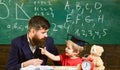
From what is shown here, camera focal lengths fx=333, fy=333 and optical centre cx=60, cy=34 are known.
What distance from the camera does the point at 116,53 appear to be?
170 inches

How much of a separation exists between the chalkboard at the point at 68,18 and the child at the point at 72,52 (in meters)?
1.36

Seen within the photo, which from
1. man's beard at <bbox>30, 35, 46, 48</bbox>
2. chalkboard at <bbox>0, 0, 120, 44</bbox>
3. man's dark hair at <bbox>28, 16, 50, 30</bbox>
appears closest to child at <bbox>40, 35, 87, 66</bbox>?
man's beard at <bbox>30, 35, 46, 48</bbox>

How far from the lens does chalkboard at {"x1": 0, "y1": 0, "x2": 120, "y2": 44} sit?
13.6 ft

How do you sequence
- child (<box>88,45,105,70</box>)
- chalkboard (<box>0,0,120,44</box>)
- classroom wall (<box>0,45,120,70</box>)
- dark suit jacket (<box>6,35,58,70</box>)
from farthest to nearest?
classroom wall (<box>0,45,120,70</box>) < chalkboard (<box>0,0,120,44</box>) < dark suit jacket (<box>6,35,58,70</box>) < child (<box>88,45,105,70</box>)

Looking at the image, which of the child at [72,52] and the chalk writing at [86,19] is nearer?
the child at [72,52]

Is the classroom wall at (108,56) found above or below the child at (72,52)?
below

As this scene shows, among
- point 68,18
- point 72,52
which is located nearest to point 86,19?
point 68,18

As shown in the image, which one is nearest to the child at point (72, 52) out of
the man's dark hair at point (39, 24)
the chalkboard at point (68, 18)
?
the man's dark hair at point (39, 24)

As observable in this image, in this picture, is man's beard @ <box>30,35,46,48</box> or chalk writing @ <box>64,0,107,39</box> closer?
man's beard @ <box>30,35,46,48</box>

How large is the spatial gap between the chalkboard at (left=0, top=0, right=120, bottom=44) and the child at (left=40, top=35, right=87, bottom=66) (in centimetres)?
136

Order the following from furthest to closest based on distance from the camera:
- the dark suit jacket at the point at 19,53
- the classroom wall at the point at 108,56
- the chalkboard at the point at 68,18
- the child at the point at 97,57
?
the classroom wall at the point at 108,56
the chalkboard at the point at 68,18
the dark suit jacket at the point at 19,53
the child at the point at 97,57

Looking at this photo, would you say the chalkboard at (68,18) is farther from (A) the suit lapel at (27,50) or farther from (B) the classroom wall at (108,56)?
(A) the suit lapel at (27,50)

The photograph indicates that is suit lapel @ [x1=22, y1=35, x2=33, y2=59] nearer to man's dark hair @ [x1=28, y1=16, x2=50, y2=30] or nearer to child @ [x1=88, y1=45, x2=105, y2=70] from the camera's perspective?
man's dark hair @ [x1=28, y1=16, x2=50, y2=30]

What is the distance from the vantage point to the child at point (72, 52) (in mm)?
2750
